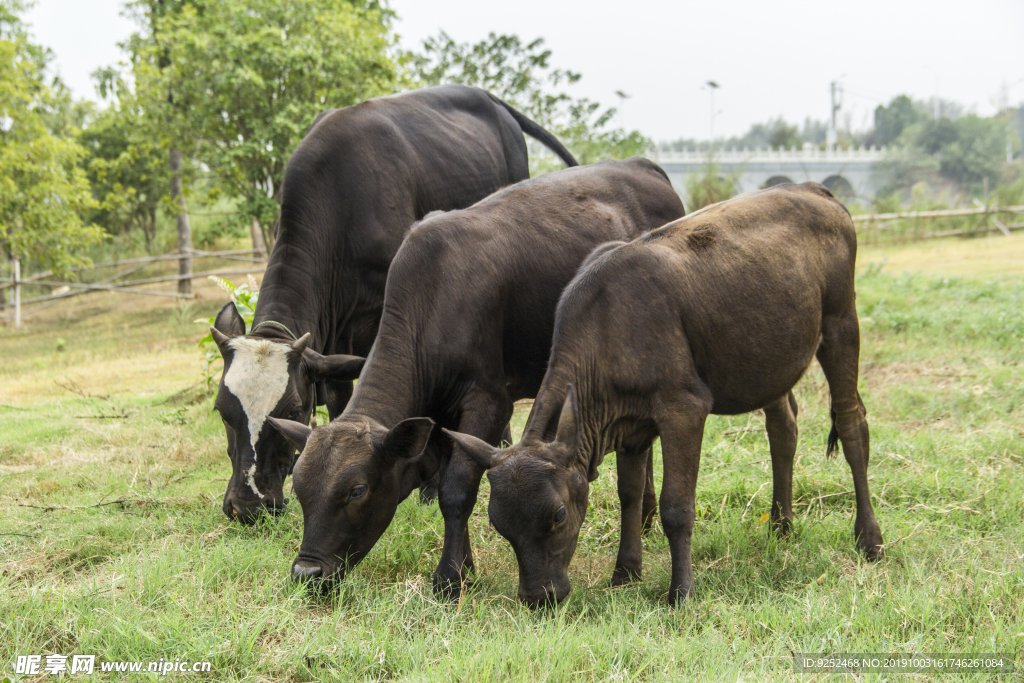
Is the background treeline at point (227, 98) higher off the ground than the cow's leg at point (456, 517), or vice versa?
the background treeline at point (227, 98)

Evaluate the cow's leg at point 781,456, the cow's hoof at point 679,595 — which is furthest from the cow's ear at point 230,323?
the cow's leg at point 781,456

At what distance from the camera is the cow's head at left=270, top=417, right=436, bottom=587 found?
3.80 metres

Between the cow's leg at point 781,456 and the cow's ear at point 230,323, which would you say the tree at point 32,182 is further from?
the cow's leg at point 781,456

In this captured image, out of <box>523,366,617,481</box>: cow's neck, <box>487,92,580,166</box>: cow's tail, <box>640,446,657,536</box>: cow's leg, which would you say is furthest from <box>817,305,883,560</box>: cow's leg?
<box>487,92,580,166</box>: cow's tail

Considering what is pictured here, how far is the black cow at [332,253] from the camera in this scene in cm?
488

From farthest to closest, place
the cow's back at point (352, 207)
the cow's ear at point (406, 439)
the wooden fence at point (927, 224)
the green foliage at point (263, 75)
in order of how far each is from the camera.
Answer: the wooden fence at point (927, 224)
the green foliage at point (263, 75)
the cow's back at point (352, 207)
the cow's ear at point (406, 439)

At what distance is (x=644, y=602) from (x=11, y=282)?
20.9m

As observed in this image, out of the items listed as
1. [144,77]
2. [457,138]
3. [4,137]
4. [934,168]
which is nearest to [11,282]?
[4,137]

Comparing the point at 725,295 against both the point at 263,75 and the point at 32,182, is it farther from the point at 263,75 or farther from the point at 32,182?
the point at 32,182

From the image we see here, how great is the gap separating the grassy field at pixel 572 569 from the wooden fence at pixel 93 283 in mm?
13300

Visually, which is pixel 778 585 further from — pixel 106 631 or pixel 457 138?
pixel 457 138

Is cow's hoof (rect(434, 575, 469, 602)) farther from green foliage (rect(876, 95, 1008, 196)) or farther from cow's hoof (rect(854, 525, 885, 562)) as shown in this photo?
green foliage (rect(876, 95, 1008, 196))

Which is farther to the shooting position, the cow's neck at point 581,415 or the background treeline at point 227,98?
the background treeline at point 227,98

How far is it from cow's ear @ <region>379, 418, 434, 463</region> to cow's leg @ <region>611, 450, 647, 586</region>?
1025 mm
